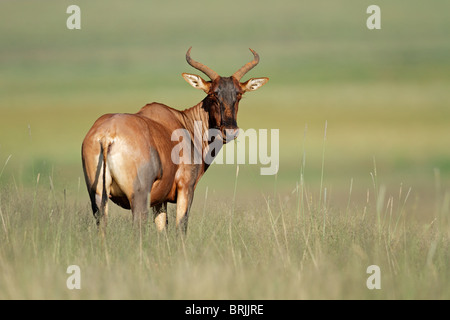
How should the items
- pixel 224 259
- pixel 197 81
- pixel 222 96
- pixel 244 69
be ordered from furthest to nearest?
1. pixel 244 69
2. pixel 197 81
3. pixel 222 96
4. pixel 224 259

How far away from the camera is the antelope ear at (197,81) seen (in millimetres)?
11102

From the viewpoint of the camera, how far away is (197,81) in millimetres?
11180

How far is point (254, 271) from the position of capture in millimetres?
7684

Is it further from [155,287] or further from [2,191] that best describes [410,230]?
[2,191]

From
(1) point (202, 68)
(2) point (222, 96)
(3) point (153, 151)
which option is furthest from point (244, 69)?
(3) point (153, 151)

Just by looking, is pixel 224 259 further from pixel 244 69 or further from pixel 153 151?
pixel 244 69

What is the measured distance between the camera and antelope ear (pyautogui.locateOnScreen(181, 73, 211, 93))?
36.4ft

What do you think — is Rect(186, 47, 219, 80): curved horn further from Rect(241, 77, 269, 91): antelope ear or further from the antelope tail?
the antelope tail

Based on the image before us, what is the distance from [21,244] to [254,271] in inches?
123

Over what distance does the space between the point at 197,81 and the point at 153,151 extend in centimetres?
229

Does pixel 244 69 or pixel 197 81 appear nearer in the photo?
pixel 197 81

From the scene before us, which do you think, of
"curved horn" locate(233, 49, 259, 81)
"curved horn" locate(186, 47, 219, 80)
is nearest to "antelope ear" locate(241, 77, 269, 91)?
"curved horn" locate(233, 49, 259, 81)

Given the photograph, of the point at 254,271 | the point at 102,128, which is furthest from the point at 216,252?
the point at 102,128

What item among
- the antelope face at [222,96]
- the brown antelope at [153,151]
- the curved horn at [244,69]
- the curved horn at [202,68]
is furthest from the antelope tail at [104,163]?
the curved horn at [244,69]
